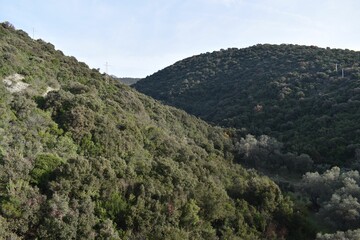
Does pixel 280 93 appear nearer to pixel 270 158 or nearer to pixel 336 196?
pixel 270 158

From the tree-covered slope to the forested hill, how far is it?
48.9 feet

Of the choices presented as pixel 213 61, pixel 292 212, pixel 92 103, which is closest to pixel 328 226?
pixel 292 212

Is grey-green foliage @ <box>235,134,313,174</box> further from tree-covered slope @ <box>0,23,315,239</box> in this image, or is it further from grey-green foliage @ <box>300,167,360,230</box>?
tree-covered slope @ <box>0,23,315,239</box>

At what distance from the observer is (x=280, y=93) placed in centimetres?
5122

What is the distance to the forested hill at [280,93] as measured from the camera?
128 ft

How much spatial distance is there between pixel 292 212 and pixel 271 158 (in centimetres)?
1608

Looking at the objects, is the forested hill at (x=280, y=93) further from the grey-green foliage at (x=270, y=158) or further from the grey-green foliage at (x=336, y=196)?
the grey-green foliage at (x=336, y=196)

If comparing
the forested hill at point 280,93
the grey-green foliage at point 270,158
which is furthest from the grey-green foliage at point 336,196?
the forested hill at point 280,93

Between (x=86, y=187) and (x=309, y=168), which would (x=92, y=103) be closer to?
(x=86, y=187)

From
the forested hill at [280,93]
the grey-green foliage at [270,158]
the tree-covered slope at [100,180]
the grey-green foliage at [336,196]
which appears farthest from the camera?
the forested hill at [280,93]

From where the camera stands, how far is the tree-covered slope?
13.2m

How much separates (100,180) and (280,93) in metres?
40.0

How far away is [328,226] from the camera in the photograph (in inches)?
850

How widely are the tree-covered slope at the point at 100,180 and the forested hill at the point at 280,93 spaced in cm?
1491
